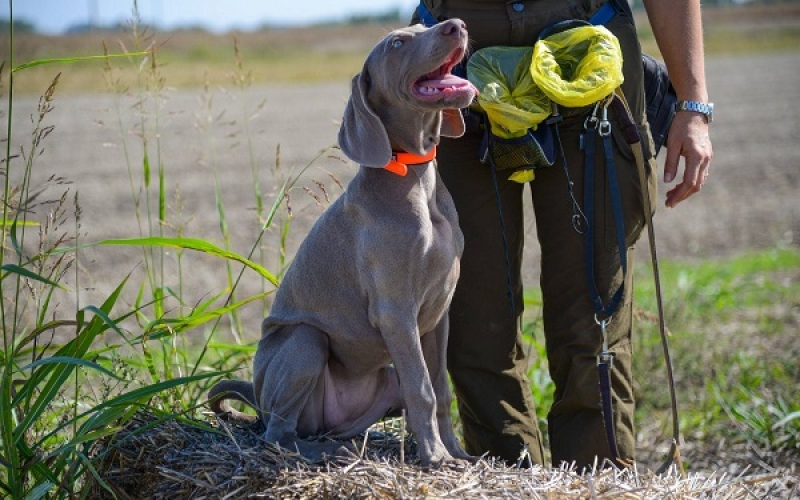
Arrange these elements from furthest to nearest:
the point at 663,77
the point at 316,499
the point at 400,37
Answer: the point at 663,77 → the point at 400,37 → the point at 316,499

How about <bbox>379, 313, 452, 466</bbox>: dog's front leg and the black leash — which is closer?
<bbox>379, 313, 452, 466</bbox>: dog's front leg

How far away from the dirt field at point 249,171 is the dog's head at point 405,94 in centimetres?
74

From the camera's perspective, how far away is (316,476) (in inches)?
121

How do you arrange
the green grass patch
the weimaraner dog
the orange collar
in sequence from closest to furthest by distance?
the weimaraner dog, the orange collar, the green grass patch

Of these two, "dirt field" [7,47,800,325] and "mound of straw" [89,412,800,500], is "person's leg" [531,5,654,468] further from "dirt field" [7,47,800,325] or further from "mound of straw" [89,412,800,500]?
"dirt field" [7,47,800,325]

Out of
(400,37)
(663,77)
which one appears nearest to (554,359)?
(663,77)

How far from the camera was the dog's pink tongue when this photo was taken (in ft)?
10.4

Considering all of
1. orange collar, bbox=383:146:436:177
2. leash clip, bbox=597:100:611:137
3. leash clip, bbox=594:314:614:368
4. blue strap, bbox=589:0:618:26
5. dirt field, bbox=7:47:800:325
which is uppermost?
blue strap, bbox=589:0:618:26

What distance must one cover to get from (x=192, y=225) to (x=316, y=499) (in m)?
7.36

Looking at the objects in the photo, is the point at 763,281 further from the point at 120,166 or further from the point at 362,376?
the point at 120,166

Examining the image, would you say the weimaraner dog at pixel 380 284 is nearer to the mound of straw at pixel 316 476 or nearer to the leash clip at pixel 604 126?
the mound of straw at pixel 316 476

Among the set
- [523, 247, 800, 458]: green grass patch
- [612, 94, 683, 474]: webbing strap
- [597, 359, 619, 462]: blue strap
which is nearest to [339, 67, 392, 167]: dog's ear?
[612, 94, 683, 474]: webbing strap

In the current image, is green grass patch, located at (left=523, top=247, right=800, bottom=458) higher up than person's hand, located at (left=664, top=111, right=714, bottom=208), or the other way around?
person's hand, located at (left=664, top=111, right=714, bottom=208)

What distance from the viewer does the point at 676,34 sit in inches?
152
